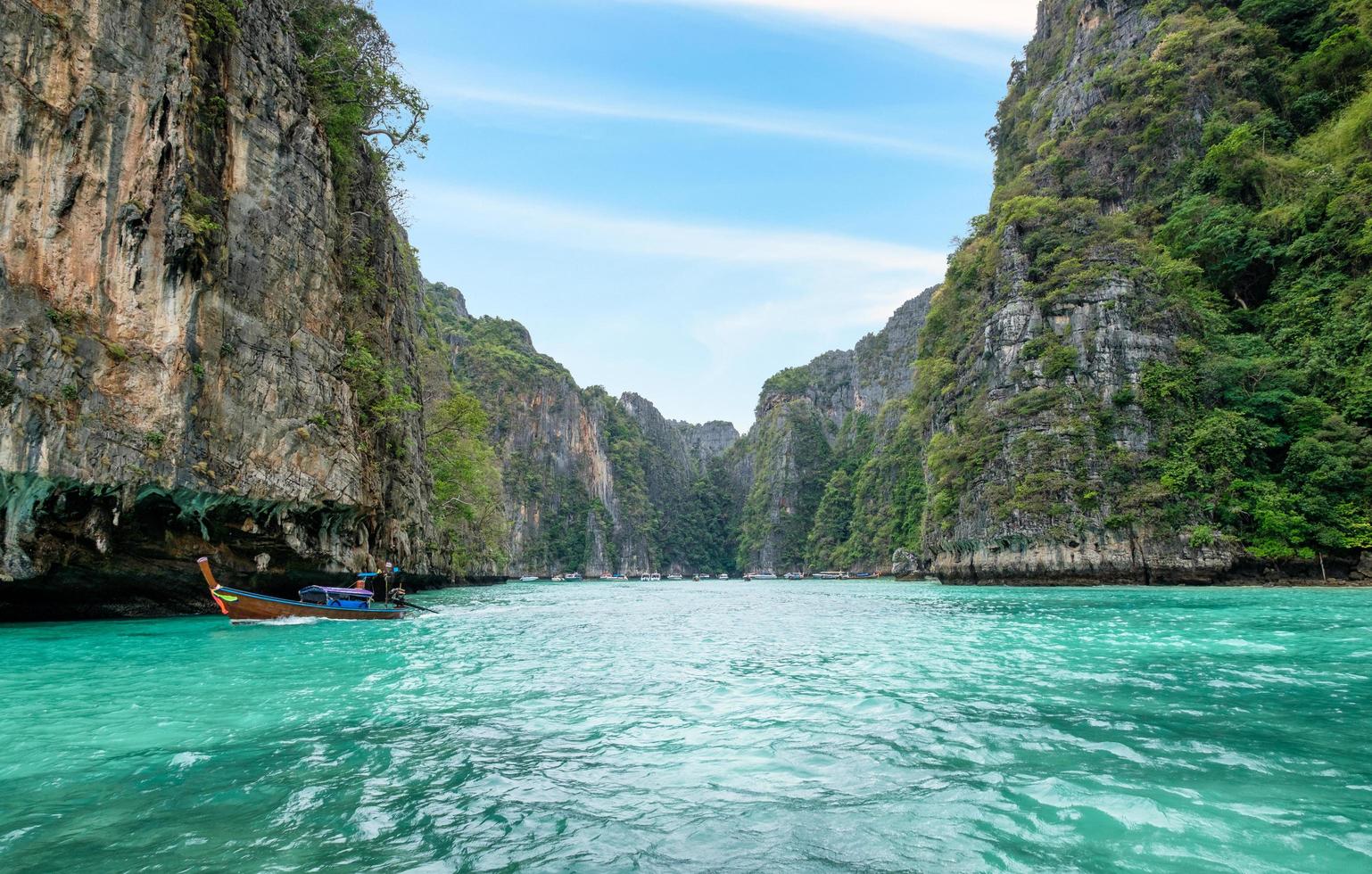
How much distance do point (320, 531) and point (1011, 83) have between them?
256ft

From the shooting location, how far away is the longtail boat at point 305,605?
54.9ft

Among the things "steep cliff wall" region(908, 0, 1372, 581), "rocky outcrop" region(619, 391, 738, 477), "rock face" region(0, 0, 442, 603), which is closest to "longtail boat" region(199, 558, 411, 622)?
"rock face" region(0, 0, 442, 603)

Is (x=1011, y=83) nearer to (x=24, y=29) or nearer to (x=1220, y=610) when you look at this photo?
(x=1220, y=610)

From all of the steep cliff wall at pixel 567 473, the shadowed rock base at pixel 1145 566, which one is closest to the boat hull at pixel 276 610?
the shadowed rock base at pixel 1145 566

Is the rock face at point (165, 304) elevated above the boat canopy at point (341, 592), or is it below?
above

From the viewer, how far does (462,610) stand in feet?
80.2

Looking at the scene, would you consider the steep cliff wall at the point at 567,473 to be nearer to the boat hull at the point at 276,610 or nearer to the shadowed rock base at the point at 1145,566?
the shadowed rock base at the point at 1145,566

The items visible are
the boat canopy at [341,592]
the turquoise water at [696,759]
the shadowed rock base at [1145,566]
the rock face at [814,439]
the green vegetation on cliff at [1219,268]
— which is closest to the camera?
the turquoise water at [696,759]

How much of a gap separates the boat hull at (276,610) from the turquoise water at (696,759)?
3950mm

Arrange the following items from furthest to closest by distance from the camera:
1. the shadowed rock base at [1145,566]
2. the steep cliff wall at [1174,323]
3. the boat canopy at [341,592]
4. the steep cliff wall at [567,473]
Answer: the steep cliff wall at [567,473] < the steep cliff wall at [1174,323] < the shadowed rock base at [1145,566] < the boat canopy at [341,592]

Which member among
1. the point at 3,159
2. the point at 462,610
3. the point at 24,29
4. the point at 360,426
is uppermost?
the point at 24,29

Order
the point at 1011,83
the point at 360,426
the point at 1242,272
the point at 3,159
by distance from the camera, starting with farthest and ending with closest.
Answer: the point at 1011,83, the point at 1242,272, the point at 360,426, the point at 3,159

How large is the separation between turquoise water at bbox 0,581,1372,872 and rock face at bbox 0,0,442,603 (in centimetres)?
432

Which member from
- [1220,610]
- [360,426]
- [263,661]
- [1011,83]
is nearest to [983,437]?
[1220,610]
